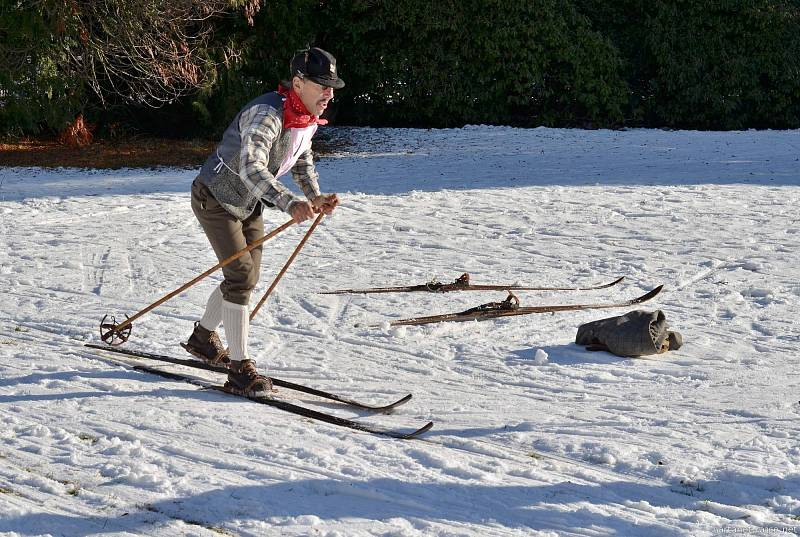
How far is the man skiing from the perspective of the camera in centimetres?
491

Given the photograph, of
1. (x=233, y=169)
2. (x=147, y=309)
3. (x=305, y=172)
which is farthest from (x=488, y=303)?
(x=233, y=169)

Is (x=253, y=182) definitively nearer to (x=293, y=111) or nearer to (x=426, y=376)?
(x=293, y=111)

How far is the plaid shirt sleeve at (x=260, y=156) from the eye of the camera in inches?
191

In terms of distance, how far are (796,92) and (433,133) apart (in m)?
6.28

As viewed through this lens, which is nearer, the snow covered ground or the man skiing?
the snow covered ground

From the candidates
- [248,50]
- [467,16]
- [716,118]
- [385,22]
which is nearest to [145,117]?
→ [248,50]

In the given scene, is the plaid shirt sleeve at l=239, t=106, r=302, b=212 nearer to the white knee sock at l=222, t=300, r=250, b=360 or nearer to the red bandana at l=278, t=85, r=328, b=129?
the red bandana at l=278, t=85, r=328, b=129

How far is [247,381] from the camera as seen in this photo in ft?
17.4

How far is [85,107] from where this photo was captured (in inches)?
574

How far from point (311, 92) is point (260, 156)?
1.30 ft

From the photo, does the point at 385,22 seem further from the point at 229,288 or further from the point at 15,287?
the point at 229,288

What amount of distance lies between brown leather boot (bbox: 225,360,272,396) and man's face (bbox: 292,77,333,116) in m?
1.36

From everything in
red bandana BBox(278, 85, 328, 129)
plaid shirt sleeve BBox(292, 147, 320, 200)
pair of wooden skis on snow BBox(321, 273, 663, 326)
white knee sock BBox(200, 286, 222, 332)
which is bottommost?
pair of wooden skis on snow BBox(321, 273, 663, 326)

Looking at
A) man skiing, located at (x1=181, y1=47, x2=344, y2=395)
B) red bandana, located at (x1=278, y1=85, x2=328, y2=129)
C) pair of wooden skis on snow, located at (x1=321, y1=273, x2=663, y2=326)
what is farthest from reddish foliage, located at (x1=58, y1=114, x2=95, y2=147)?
red bandana, located at (x1=278, y1=85, x2=328, y2=129)
